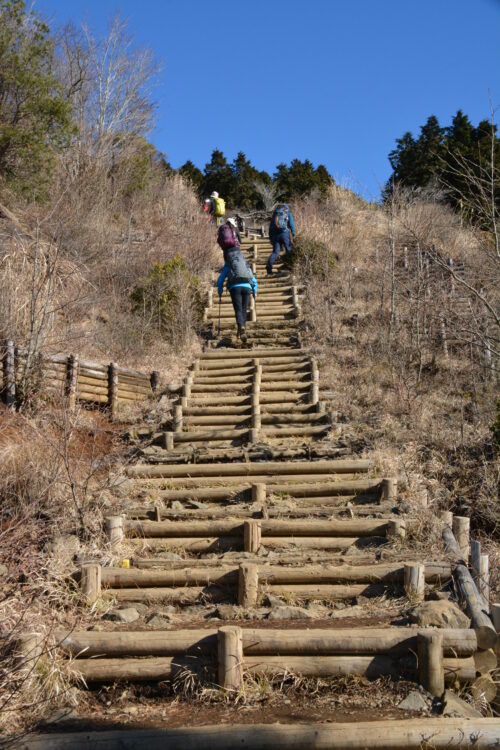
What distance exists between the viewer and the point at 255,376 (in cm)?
1200

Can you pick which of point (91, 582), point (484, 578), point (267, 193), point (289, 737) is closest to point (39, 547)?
point (91, 582)

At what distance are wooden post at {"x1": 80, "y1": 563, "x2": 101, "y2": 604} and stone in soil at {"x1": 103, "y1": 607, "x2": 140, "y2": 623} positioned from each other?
0.72 ft

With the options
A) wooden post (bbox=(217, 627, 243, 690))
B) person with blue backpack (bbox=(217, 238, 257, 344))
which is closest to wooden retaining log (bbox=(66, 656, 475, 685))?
wooden post (bbox=(217, 627, 243, 690))

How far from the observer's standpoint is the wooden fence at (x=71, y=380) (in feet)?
34.3

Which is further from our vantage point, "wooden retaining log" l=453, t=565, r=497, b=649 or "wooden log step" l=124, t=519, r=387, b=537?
"wooden log step" l=124, t=519, r=387, b=537

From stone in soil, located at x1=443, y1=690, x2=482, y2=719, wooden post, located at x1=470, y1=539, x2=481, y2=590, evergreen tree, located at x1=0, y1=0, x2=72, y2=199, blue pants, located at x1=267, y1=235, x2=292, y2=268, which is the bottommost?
stone in soil, located at x1=443, y1=690, x2=482, y2=719

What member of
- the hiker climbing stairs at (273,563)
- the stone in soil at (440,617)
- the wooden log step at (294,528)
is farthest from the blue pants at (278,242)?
the stone in soil at (440,617)

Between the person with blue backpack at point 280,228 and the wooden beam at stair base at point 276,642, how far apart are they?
45.1 ft

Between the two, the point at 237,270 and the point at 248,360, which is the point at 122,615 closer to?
the point at 248,360

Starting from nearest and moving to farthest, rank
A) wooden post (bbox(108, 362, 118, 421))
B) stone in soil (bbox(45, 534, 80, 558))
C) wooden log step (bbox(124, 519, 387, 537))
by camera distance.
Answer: stone in soil (bbox(45, 534, 80, 558)) < wooden log step (bbox(124, 519, 387, 537)) < wooden post (bbox(108, 362, 118, 421))

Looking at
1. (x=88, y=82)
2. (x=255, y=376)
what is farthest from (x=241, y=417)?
(x=88, y=82)

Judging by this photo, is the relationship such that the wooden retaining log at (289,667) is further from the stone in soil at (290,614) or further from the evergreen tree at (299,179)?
the evergreen tree at (299,179)

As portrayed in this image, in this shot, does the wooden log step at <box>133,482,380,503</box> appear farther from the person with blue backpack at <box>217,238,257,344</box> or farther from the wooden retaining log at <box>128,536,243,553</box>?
the person with blue backpack at <box>217,238,257,344</box>

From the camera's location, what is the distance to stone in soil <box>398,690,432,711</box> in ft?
15.8
